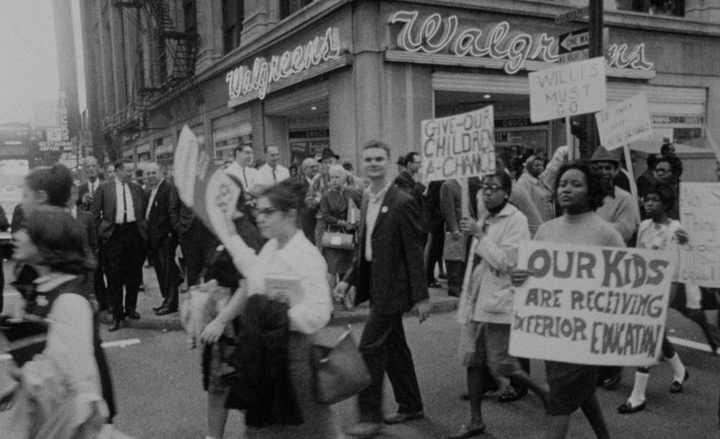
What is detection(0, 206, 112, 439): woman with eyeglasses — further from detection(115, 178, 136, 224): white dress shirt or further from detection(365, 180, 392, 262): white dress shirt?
detection(115, 178, 136, 224): white dress shirt

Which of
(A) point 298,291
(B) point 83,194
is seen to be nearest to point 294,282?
(A) point 298,291

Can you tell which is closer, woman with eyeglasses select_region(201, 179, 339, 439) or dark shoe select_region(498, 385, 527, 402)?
woman with eyeglasses select_region(201, 179, 339, 439)

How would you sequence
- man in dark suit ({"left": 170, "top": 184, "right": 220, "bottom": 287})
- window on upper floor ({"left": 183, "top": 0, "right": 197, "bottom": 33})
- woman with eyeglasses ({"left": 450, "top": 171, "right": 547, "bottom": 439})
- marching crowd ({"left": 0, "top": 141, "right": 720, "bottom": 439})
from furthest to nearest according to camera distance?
window on upper floor ({"left": 183, "top": 0, "right": 197, "bottom": 33}) < man in dark suit ({"left": 170, "top": 184, "right": 220, "bottom": 287}) < woman with eyeglasses ({"left": 450, "top": 171, "right": 547, "bottom": 439}) < marching crowd ({"left": 0, "top": 141, "right": 720, "bottom": 439})

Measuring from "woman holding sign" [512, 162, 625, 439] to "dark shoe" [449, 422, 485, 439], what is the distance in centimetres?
87

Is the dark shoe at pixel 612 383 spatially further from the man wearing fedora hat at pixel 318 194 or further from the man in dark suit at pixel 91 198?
the man in dark suit at pixel 91 198

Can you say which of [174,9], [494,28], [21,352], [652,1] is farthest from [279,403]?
[174,9]

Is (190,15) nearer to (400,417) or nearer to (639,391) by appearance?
(400,417)

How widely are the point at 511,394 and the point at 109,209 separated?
5.25 metres

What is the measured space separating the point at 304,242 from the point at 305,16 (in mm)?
13188

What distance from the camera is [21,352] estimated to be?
8.14 feet

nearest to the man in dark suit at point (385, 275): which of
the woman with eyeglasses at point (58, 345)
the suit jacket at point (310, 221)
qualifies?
the woman with eyeglasses at point (58, 345)

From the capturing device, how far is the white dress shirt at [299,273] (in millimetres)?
2852

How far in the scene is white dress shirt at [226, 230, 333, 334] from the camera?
2852mm

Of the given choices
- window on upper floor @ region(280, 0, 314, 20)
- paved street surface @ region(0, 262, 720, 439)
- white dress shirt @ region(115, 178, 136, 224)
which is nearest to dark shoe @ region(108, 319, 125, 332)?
paved street surface @ region(0, 262, 720, 439)
